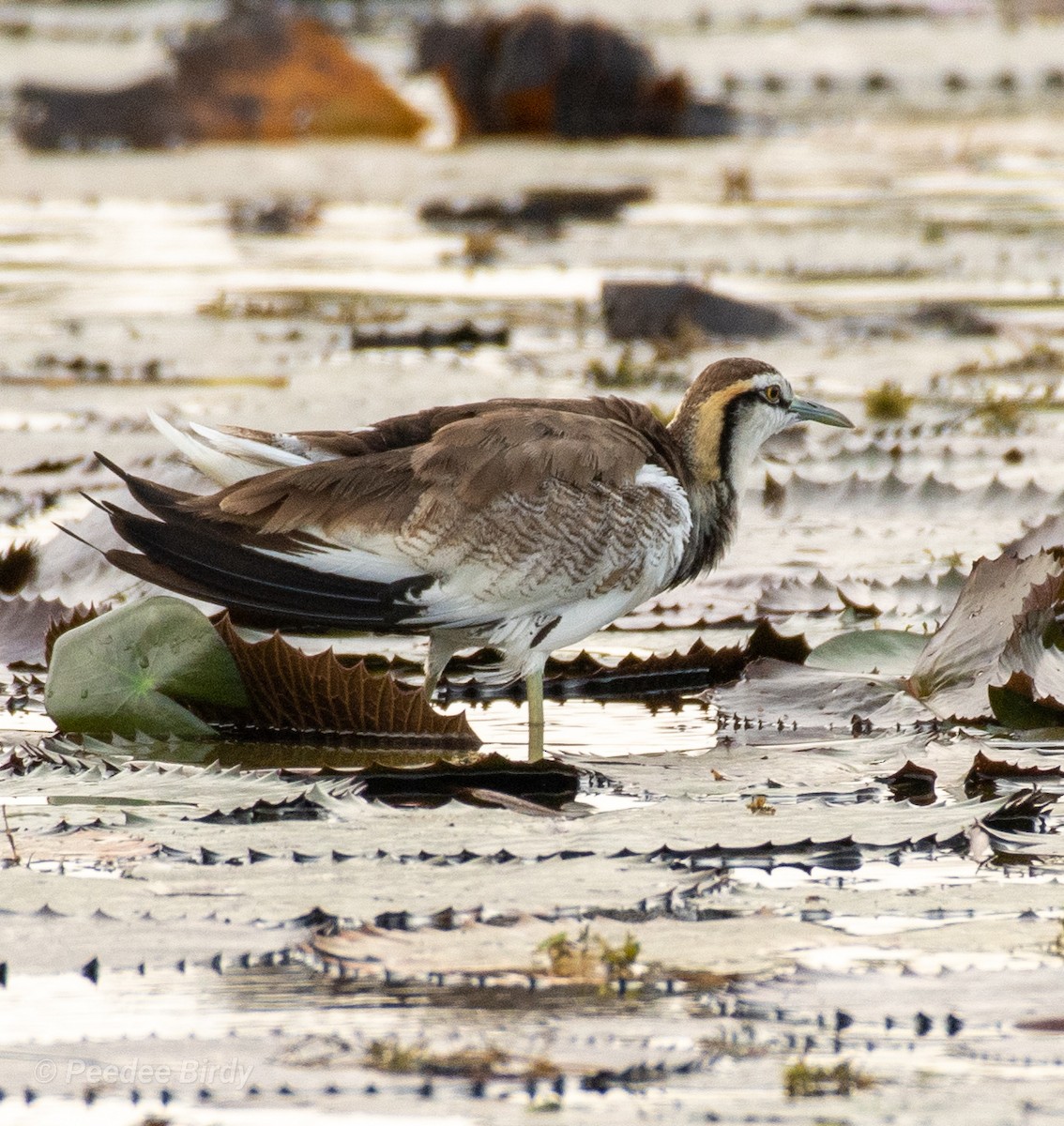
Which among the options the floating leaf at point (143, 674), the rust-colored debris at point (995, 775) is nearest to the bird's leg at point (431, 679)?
the floating leaf at point (143, 674)

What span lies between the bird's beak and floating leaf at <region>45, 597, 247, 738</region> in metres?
1.62

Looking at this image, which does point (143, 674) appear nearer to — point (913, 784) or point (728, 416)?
point (728, 416)

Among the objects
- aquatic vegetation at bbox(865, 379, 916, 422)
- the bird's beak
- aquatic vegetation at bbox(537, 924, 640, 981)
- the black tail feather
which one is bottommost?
aquatic vegetation at bbox(537, 924, 640, 981)

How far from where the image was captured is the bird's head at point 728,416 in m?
5.10

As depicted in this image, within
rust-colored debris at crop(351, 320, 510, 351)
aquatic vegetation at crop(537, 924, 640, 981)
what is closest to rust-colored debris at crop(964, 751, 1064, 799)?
aquatic vegetation at crop(537, 924, 640, 981)

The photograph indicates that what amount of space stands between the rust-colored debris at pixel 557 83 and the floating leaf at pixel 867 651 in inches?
586

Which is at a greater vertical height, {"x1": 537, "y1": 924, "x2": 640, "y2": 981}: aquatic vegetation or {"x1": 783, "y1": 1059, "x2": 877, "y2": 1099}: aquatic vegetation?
{"x1": 537, "y1": 924, "x2": 640, "y2": 981}: aquatic vegetation

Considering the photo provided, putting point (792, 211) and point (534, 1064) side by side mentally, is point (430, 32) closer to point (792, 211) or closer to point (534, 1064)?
point (792, 211)

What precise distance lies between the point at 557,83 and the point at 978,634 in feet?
51.0

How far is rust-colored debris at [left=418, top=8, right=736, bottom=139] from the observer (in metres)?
19.4

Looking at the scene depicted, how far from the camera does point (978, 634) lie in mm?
4809

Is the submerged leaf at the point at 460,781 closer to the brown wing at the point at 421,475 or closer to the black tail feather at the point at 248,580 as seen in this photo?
the black tail feather at the point at 248,580

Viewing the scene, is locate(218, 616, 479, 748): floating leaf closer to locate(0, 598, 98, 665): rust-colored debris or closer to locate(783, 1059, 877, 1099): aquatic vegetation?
locate(0, 598, 98, 665): rust-colored debris

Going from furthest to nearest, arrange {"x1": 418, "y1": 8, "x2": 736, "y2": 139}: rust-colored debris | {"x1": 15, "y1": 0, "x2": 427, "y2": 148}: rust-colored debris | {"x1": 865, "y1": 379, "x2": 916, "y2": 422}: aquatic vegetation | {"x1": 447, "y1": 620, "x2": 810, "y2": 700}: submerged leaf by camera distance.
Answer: {"x1": 15, "y1": 0, "x2": 427, "y2": 148}: rust-colored debris
{"x1": 418, "y1": 8, "x2": 736, "y2": 139}: rust-colored debris
{"x1": 865, "y1": 379, "x2": 916, "y2": 422}: aquatic vegetation
{"x1": 447, "y1": 620, "x2": 810, "y2": 700}: submerged leaf
